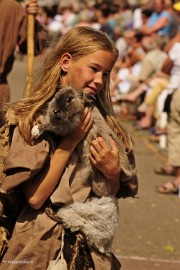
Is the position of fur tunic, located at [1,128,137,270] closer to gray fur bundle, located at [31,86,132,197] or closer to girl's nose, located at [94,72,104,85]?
gray fur bundle, located at [31,86,132,197]

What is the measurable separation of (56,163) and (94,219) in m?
0.31

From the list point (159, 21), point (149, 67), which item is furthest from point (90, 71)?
point (159, 21)

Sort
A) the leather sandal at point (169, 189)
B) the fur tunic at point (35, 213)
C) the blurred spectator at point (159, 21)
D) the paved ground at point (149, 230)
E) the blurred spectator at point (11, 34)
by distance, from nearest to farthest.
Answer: the fur tunic at point (35, 213), the blurred spectator at point (11, 34), the paved ground at point (149, 230), the leather sandal at point (169, 189), the blurred spectator at point (159, 21)

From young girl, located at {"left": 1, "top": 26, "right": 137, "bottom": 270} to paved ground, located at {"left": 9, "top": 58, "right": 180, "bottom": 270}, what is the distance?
2524 mm

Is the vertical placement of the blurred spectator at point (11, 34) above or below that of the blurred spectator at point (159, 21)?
→ above

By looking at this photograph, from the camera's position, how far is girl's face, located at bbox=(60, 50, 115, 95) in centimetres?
321

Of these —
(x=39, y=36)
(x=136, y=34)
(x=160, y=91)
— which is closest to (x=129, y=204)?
(x=39, y=36)

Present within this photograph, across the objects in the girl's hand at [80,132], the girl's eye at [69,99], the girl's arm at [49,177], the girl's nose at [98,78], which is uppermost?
the girl's nose at [98,78]

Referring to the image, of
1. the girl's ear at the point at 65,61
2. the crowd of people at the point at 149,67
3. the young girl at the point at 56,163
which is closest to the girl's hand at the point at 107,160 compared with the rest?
the young girl at the point at 56,163

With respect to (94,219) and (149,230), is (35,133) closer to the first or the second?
(94,219)

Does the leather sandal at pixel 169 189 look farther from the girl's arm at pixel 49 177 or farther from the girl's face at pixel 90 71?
the girl's arm at pixel 49 177

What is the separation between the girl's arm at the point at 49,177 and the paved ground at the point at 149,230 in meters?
2.67

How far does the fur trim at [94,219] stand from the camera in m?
3.13

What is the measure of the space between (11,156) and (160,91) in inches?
340
